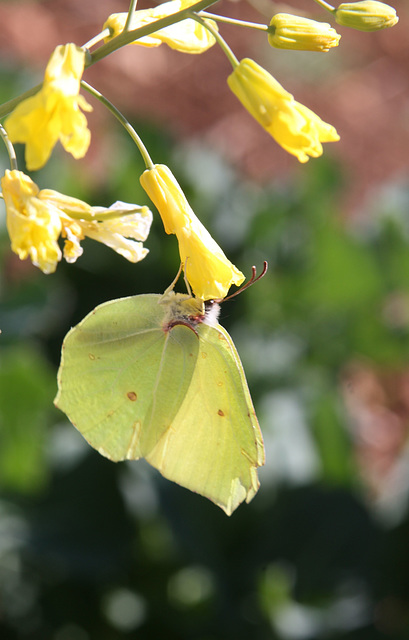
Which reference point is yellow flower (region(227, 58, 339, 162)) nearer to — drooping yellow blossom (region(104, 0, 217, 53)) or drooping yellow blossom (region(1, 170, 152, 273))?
drooping yellow blossom (region(104, 0, 217, 53))

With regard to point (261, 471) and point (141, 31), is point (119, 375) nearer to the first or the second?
point (141, 31)

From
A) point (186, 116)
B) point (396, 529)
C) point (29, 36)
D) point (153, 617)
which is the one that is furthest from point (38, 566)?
point (29, 36)

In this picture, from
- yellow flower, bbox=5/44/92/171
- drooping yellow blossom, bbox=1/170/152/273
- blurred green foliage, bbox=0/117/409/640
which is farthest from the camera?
blurred green foliage, bbox=0/117/409/640

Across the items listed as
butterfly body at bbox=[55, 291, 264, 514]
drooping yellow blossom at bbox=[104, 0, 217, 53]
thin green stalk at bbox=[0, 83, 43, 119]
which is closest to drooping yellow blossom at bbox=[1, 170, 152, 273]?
thin green stalk at bbox=[0, 83, 43, 119]

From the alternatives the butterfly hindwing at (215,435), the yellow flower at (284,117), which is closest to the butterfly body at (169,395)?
the butterfly hindwing at (215,435)

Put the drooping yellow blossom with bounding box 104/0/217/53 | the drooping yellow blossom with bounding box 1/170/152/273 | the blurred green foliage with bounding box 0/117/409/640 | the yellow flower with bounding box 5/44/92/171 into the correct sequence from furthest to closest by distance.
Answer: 1. the blurred green foliage with bounding box 0/117/409/640
2. the drooping yellow blossom with bounding box 104/0/217/53
3. the drooping yellow blossom with bounding box 1/170/152/273
4. the yellow flower with bounding box 5/44/92/171

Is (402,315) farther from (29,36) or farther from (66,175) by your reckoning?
(29,36)

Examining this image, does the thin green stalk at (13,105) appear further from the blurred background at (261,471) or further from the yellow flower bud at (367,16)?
the blurred background at (261,471)
